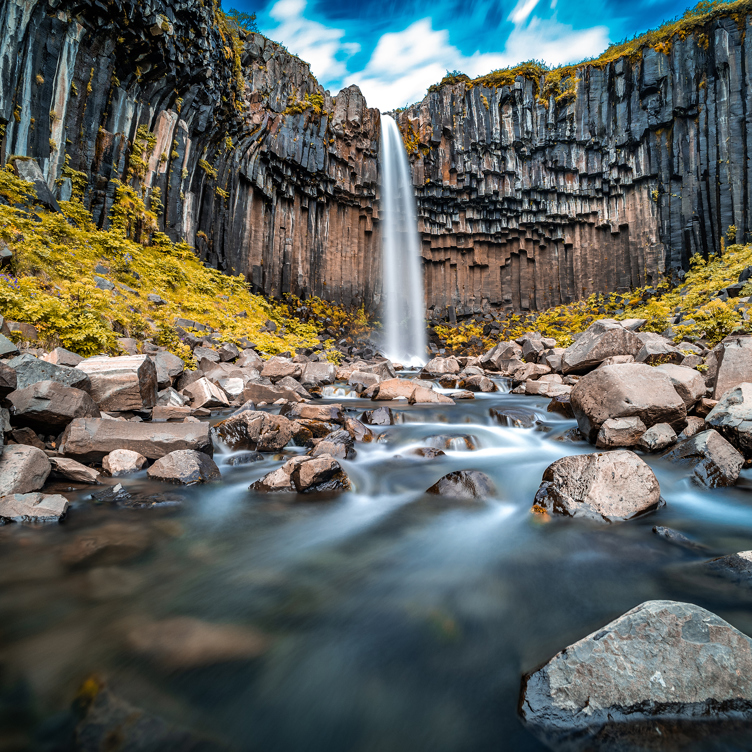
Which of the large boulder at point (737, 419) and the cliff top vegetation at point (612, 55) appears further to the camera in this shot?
the cliff top vegetation at point (612, 55)

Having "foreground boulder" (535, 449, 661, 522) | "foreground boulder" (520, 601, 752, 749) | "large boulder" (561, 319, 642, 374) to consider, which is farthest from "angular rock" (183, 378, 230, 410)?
"large boulder" (561, 319, 642, 374)

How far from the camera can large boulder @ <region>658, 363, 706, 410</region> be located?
5.45 meters

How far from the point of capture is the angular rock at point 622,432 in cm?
491

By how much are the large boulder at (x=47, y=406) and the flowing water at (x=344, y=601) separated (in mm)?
1293

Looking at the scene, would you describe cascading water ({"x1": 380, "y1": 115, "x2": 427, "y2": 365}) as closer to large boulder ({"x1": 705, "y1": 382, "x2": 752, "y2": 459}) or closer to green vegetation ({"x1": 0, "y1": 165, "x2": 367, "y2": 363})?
green vegetation ({"x1": 0, "y1": 165, "x2": 367, "y2": 363})

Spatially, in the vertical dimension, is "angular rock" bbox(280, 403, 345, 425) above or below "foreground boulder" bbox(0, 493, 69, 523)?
above

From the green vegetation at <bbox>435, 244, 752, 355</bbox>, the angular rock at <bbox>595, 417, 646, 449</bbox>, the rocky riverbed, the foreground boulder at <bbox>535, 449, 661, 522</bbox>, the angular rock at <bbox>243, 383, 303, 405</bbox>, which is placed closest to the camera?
the rocky riverbed

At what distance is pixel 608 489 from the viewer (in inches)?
130

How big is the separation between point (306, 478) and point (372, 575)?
157 cm

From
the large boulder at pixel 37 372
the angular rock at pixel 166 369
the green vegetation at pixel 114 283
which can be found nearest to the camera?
the large boulder at pixel 37 372

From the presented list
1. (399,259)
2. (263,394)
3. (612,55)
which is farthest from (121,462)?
(612,55)

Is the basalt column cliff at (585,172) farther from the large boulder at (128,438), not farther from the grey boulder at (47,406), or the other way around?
the grey boulder at (47,406)

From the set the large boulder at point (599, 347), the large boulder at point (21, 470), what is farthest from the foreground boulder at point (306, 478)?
the large boulder at point (599, 347)

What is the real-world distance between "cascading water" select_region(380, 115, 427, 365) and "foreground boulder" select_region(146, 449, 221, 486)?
19.4 m
